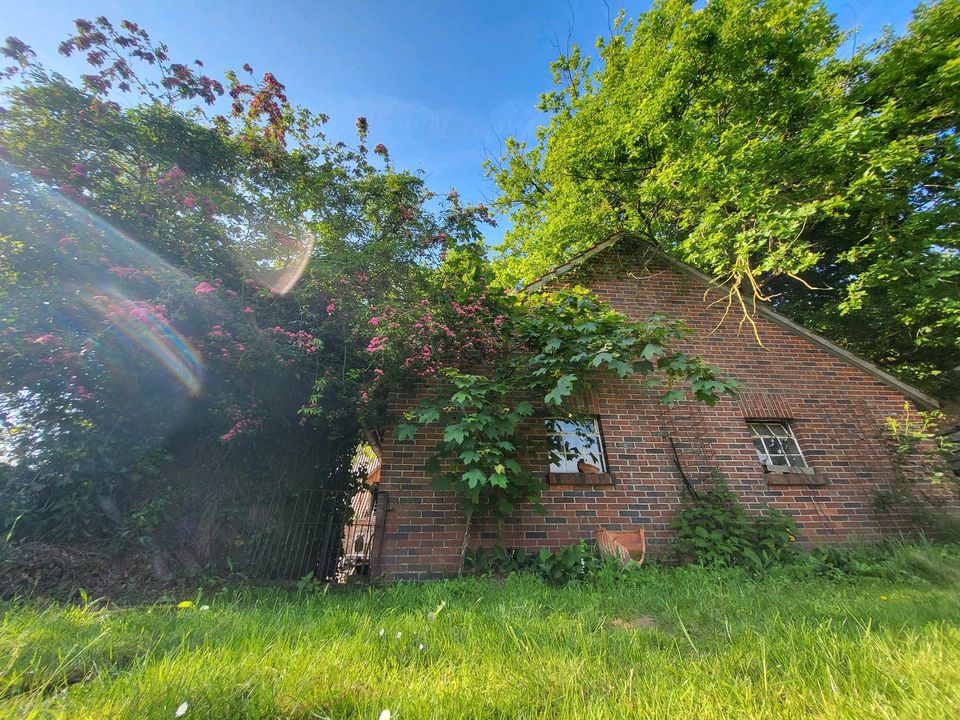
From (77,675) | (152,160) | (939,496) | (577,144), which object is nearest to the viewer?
(77,675)

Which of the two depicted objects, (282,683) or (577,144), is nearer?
(282,683)

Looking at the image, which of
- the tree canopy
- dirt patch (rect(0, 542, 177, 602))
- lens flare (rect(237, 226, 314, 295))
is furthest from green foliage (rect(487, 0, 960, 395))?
dirt patch (rect(0, 542, 177, 602))

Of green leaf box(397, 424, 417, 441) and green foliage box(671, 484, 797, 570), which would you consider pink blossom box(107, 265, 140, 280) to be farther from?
green foliage box(671, 484, 797, 570)

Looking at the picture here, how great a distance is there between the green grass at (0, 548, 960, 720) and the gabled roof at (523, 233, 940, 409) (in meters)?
4.84

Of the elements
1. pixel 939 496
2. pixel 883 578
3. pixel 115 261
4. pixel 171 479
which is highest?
pixel 115 261

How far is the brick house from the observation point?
15.1ft

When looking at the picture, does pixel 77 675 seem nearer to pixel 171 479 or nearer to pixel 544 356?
pixel 171 479

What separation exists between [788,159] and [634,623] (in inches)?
352

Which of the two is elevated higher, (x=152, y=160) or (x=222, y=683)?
(x=152, y=160)

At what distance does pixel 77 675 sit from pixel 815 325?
617 inches

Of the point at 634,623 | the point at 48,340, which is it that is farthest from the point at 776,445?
the point at 48,340

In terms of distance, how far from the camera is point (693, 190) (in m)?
7.93

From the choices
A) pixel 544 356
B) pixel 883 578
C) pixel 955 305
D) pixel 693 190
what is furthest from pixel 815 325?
pixel 544 356

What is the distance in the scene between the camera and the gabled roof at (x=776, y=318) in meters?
6.26
